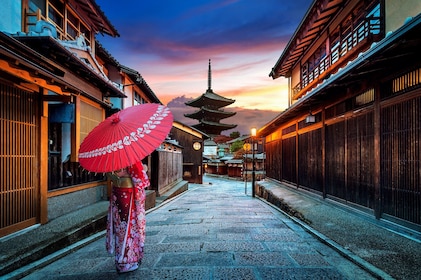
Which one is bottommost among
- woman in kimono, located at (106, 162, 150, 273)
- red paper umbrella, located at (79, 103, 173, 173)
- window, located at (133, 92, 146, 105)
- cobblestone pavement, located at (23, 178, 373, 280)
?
cobblestone pavement, located at (23, 178, 373, 280)

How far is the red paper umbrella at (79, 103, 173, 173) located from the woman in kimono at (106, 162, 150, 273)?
609 millimetres

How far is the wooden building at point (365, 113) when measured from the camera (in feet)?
19.7

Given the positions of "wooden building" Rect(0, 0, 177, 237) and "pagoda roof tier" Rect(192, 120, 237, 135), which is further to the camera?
"pagoda roof tier" Rect(192, 120, 237, 135)

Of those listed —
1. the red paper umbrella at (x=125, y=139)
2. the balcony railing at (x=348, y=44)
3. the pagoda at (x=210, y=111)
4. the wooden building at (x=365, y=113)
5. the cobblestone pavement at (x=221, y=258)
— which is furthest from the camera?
the pagoda at (x=210, y=111)

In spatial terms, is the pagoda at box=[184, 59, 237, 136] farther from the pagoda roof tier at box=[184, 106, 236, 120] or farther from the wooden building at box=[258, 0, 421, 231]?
the wooden building at box=[258, 0, 421, 231]

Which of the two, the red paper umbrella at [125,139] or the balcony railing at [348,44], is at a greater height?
the balcony railing at [348,44]

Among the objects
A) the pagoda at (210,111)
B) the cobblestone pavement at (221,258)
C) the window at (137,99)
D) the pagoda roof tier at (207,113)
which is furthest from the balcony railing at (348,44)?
the pagoda roof tier at (207,113)

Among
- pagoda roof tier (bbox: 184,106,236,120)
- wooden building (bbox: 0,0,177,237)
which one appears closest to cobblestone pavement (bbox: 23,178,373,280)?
wooden building (bbox: 0,0,177,237)

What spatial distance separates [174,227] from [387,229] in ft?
17.1

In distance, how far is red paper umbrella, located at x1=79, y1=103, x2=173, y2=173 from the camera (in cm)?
408

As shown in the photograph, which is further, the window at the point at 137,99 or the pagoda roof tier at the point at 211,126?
the pagoda roof tier at the point at 211,126

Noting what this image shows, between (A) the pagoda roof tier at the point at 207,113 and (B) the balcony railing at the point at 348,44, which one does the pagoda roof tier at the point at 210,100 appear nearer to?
(A) the pagoda roof tier at the point at 207,113

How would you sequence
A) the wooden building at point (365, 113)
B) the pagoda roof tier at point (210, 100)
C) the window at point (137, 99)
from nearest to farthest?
the wooden building at point (365, 113)
the window at point (137, 99)
the pagoda roof tier at point (210, 100)

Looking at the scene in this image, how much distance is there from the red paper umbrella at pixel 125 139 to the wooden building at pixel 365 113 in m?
4.31
